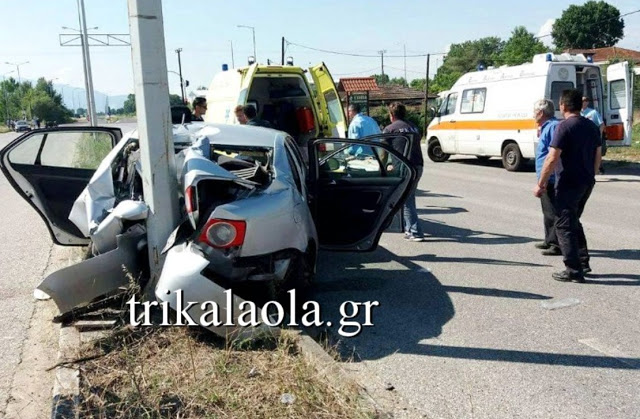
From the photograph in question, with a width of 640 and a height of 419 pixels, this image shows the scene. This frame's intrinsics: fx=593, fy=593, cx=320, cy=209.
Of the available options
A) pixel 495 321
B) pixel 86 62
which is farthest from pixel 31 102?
pixel 495 321

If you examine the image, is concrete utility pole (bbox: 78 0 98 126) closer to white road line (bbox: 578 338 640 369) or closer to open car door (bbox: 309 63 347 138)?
open car door (bbox: 309 63 347 138)

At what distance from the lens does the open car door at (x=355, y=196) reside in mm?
5484

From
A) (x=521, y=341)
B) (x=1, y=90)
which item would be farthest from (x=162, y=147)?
(x=1, y=90)

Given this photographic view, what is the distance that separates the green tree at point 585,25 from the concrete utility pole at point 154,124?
2850 inches

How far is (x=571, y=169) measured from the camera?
17.9 feet

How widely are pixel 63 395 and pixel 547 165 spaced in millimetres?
4416

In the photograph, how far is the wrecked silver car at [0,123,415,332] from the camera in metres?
3.94

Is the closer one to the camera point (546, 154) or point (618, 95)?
point (546, 154)

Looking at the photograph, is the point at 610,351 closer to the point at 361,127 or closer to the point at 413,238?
the point at 413,238

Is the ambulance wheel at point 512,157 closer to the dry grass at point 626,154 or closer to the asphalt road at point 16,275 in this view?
the dry grass at point 626,154

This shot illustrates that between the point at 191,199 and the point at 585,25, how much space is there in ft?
Answer: 246

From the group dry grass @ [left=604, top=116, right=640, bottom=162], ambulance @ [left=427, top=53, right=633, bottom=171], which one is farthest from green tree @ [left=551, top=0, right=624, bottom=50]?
ambulance @ [left=427, top=53, right=633, bottom=171]

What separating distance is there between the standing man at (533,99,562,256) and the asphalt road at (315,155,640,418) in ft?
0.87

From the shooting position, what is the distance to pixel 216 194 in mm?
4148
